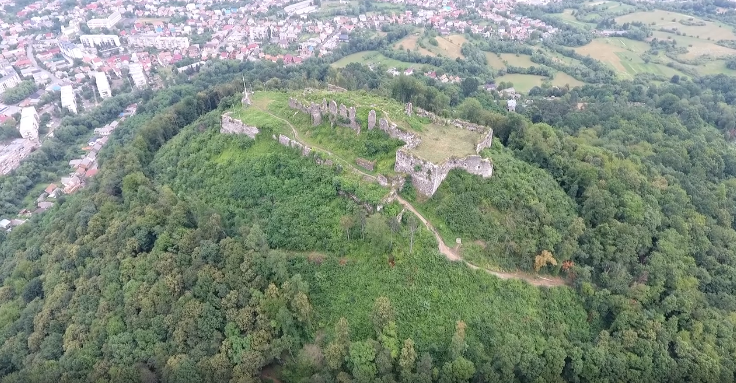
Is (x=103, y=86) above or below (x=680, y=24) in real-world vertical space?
below

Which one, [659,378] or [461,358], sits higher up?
[461,358]

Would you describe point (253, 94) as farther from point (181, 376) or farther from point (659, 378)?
point (659, 378)

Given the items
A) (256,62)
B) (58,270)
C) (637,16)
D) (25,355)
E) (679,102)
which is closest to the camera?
(25,355)

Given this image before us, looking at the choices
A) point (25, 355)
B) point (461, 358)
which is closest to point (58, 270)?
point (25, 355)

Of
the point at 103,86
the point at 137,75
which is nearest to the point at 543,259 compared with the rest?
the point at 103,86

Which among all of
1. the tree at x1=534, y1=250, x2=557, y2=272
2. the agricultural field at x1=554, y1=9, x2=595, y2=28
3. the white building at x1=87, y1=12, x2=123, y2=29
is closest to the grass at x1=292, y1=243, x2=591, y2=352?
the tree at x1=534, y1=250, x2=557, y2=272

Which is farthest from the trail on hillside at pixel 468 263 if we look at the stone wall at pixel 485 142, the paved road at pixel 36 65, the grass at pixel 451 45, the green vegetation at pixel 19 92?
the paved road at pixel 36 65

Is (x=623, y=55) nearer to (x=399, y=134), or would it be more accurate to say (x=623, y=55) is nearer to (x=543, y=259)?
(x=399, y=134)

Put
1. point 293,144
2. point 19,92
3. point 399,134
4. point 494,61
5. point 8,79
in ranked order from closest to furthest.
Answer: point 399,134, point 293,144, point 19,92, point 494,61, point 8,79
